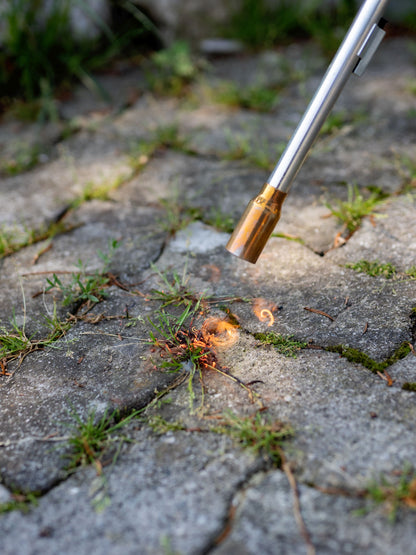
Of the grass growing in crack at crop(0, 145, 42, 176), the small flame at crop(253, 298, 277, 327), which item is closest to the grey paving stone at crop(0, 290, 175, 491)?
the small flame at crop(253, 298, 277, 327)

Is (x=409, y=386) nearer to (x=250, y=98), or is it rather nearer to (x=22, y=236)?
(x=22, y=236)

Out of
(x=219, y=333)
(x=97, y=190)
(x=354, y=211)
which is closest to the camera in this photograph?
(x=219, y=333)

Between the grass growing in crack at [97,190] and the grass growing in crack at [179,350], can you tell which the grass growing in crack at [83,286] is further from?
the grass growing in crack at [97,190]

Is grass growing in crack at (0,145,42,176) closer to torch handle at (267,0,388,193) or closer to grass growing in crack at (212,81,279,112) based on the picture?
grass growing in crack at (212,81,279,112)

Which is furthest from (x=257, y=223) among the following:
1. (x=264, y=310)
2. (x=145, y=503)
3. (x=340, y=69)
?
(x=145, y=503)

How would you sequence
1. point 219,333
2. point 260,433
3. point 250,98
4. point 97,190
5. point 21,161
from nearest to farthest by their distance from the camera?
point 260,433
point 219,333
point 97,190
point 21,161
point 250,98

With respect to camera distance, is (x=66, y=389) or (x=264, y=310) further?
(x=264, y=310)
